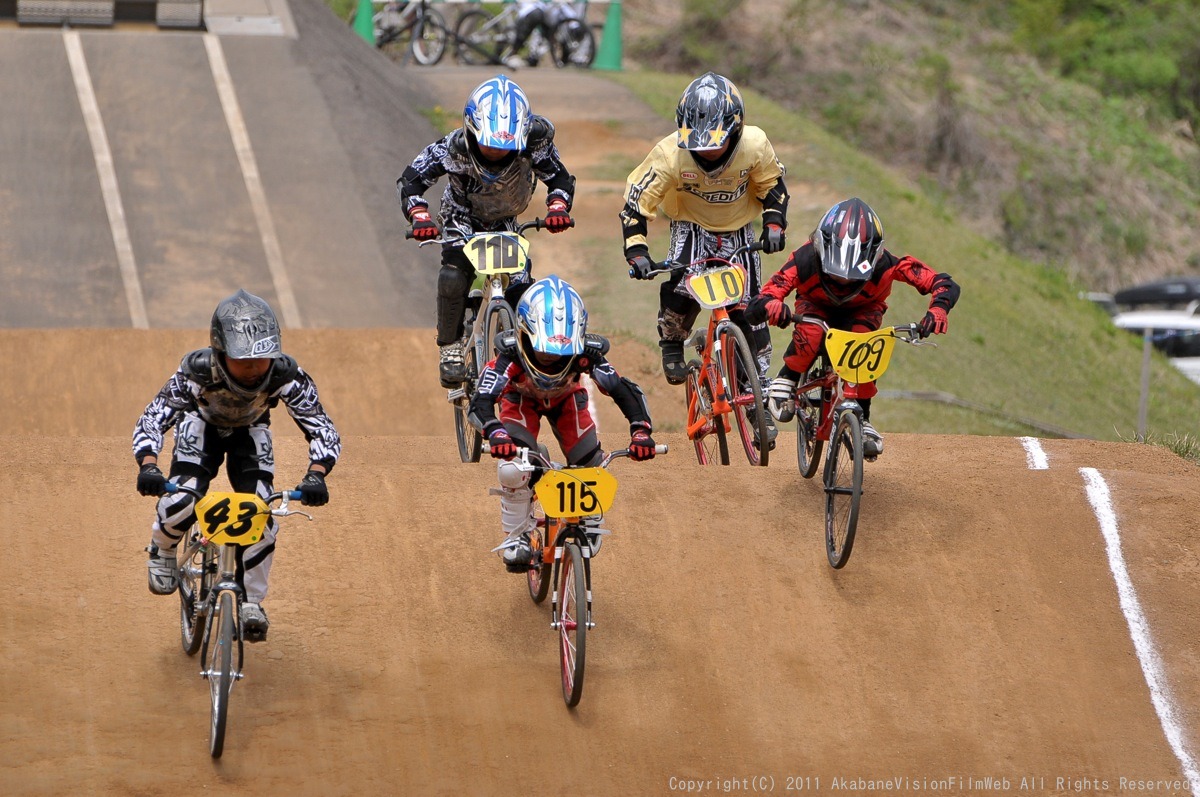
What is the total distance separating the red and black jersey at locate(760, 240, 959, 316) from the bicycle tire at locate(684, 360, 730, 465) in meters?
1.22

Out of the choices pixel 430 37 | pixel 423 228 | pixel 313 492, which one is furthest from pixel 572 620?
pixel 430 37

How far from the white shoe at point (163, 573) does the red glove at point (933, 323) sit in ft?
14.8

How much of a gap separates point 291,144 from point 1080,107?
68.8 feet

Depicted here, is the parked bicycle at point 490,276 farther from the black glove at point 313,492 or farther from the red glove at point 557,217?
the black glove at point 313,492

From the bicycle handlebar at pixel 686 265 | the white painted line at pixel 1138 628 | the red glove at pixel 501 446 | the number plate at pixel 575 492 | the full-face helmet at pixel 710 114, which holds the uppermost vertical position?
the full-face helmet at pixel 710 114

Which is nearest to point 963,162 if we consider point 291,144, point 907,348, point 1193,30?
point 1193,30

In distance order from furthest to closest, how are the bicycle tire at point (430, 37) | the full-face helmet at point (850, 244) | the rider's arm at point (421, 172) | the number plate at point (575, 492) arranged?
the bicycle tire at point (430, 37) → the rider's arm at point (421, 172) → the full-face helmet at point (850, 244) → the number plate at point (575, 492)

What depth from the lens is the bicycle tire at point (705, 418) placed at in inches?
411

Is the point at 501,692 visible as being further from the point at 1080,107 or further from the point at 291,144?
the point at 1080,107

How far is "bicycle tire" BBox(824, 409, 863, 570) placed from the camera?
8.36 meters

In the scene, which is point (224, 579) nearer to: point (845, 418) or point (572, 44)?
point (845, 418)

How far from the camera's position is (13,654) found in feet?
24.6

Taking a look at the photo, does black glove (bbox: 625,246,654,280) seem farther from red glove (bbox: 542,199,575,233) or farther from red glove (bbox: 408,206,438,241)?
red glove (bbox: 408,206,438,241)

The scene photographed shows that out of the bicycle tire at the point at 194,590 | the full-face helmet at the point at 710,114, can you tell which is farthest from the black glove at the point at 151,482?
the full-face helmet at the point at 710,114
